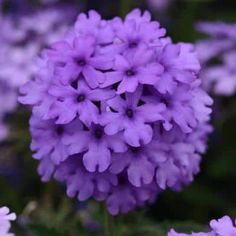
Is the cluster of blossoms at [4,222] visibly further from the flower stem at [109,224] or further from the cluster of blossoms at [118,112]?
the flower stem at [109,224]

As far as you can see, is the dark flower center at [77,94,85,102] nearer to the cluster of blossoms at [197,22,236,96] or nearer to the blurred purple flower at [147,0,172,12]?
the cluster of blossoms at [197,22,236,96]

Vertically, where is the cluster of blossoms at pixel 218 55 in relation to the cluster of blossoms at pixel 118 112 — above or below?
below

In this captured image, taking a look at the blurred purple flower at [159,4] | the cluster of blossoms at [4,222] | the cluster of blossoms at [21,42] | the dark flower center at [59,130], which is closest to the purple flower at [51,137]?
the dark flower center at [59,130]

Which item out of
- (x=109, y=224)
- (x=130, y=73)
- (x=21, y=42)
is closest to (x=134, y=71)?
(x=130, y=73)

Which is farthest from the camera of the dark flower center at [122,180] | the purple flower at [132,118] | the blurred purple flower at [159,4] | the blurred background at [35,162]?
the blurred purple flower at [159,4]

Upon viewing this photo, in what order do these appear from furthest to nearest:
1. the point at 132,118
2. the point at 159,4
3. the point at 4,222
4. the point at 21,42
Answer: the point at 159,4 < the point at 21,42 < the point at 132,118 < the point at 4,222

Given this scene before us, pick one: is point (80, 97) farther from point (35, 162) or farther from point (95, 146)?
point (35, 162)

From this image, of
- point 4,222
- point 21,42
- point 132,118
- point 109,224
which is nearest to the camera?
point 4,222
